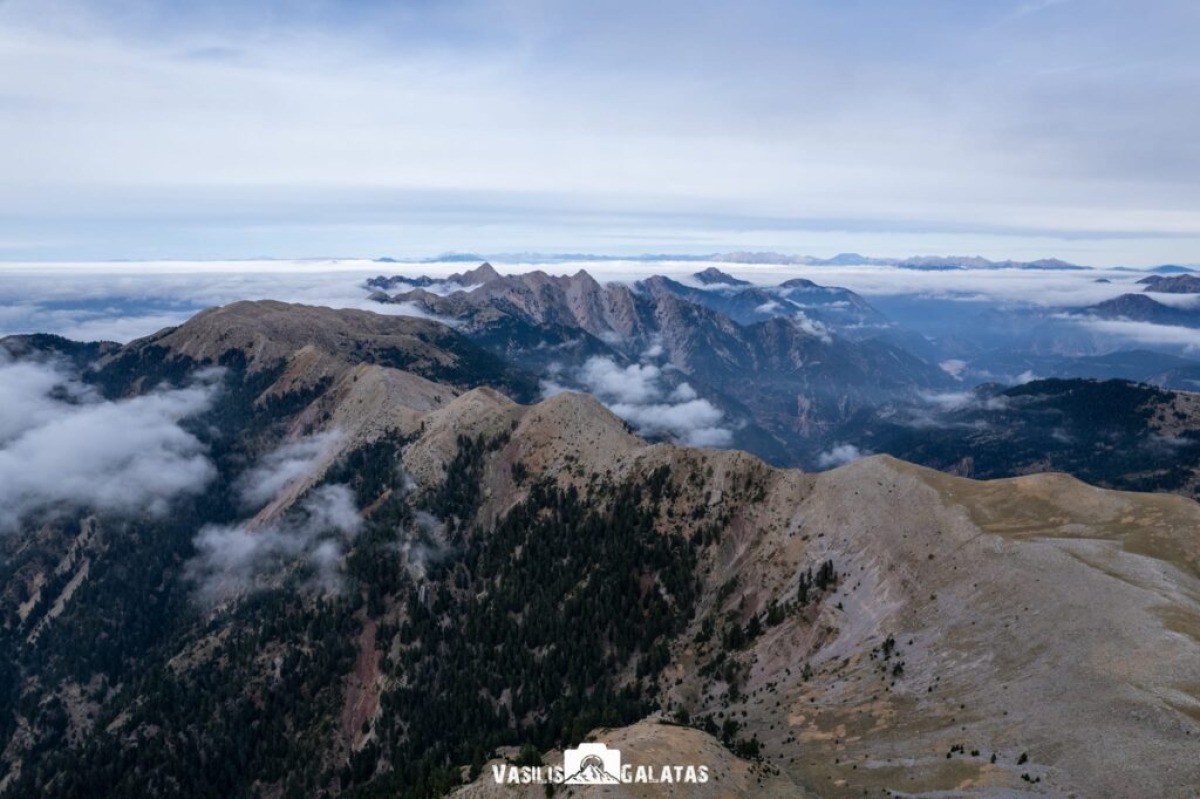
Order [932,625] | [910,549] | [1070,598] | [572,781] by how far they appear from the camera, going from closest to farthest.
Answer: [572,781] < [1070,598] < [932,625] < [910,549]

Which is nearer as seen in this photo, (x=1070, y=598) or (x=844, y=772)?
(x=844, y=772)

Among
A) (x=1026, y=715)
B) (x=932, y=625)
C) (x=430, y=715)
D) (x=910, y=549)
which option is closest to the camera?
(x=1026, y=715)

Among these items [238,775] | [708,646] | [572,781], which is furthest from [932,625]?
[238,775]

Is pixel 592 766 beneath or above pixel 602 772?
beneath

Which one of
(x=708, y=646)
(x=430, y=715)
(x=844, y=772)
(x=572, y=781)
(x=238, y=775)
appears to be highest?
(x=572, y=781)

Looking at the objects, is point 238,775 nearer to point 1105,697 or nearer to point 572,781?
point 572,781

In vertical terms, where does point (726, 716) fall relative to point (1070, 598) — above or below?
below

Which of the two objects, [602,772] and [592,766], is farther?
[592,766]
